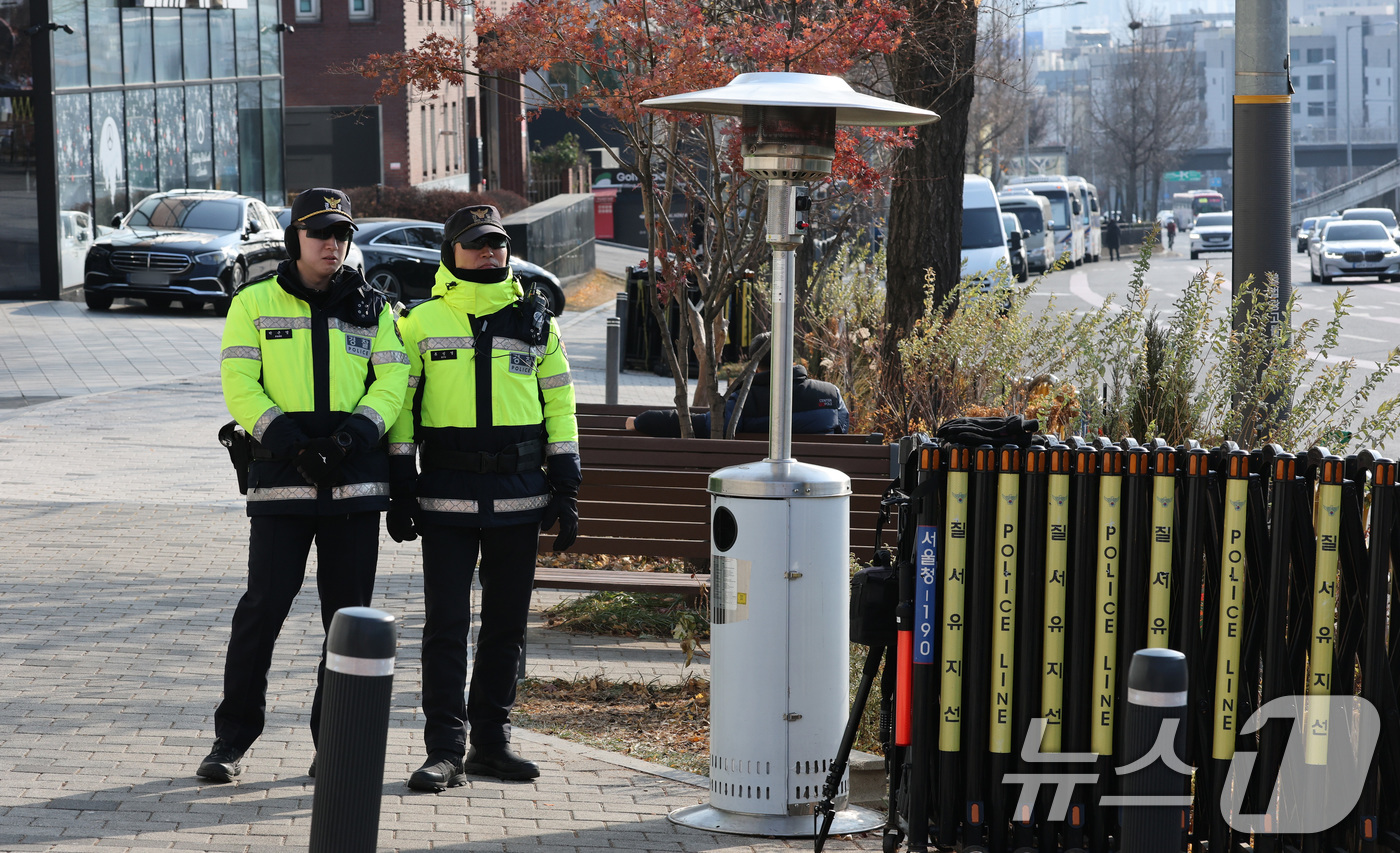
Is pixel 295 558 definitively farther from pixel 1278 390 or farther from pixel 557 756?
pixel 1278 390

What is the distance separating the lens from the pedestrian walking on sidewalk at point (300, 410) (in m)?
5.16

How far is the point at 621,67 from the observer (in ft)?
29.0

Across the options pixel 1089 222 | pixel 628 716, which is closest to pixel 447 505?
pixel 628 716

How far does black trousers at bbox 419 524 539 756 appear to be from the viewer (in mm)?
5348

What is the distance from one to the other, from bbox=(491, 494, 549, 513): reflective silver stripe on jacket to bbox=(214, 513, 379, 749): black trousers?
1.39 feet

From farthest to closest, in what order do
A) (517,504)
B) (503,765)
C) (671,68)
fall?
(671,68), (503,765), (517,504)

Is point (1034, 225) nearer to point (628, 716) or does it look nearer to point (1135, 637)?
point (628, 716)

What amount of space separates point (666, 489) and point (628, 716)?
154 centimetres

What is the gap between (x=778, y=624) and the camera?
4.98 metres

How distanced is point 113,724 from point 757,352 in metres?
4.51

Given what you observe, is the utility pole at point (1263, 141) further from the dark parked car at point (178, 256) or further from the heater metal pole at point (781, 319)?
the dark parked car at point (178, 256)

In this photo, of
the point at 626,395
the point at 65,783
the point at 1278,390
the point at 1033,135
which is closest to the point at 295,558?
the point at 65,783

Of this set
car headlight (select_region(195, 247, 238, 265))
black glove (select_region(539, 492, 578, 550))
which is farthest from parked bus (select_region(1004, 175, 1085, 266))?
black glove (select_region(539, 492, 578, 550))

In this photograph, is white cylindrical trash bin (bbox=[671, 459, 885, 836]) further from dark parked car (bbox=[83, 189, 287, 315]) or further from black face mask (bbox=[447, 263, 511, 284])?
dark parked car (bbox=[83, 189, 287, 315])
